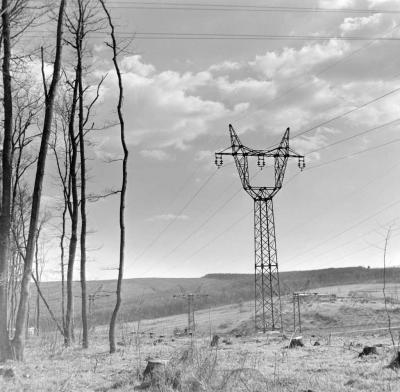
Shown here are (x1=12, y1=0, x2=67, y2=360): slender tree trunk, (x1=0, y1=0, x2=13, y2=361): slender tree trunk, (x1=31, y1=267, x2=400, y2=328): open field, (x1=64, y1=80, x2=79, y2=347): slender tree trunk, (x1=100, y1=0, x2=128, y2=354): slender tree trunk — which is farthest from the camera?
(x1=31, y1=267, x2=400, y2=328): open field

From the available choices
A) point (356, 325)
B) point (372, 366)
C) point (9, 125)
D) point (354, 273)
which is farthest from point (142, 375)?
point (354, 273)

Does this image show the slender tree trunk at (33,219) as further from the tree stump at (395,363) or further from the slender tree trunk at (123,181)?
the tree stump at (395,363)

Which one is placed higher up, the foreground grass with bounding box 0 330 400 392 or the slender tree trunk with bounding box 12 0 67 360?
the slender tree trunk with bounding box 12 0 67 360

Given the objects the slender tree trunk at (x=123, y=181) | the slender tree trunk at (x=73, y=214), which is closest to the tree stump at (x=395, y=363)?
the slender tree trunk at (x=123, y=181)

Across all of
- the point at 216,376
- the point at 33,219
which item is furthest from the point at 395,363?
the point at 33,219

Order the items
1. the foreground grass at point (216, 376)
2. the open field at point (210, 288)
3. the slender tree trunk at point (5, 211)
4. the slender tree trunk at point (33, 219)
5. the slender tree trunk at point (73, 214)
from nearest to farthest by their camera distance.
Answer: the foreground grass at point (216, 376), the slender tree trunk at point (5, 211), the slender tree trunk at point (33, 219), the slender tree trunk at point (73, 214), the open field at point (210, 288)

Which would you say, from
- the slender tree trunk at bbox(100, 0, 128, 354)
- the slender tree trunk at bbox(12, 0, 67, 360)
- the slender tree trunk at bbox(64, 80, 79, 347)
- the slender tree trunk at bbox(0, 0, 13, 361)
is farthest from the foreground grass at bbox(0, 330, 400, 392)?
the slender tree trunk at bbox(64, 80, 79, 347)

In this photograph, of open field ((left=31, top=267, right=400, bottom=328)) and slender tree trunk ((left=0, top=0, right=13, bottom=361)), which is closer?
slender tree trunk ((left=0, top=0, right=13, bottom=361))

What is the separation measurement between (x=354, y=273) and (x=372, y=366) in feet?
321

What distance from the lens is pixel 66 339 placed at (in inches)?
→ 827

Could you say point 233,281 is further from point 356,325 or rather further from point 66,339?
point 66,339

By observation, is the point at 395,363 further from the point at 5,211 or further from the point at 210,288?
the point at 210,288

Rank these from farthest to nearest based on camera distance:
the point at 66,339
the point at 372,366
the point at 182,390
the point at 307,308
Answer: the point at 307,308
the point at 66,339
the point at 372,366
the point at 182,390

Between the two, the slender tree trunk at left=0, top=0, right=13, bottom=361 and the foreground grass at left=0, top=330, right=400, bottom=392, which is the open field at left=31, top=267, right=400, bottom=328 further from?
the foreground grass at left=0, top=330, right=400, bottom=392
